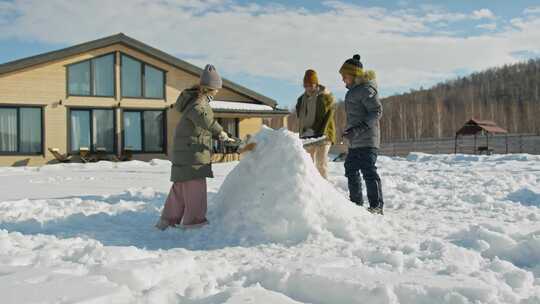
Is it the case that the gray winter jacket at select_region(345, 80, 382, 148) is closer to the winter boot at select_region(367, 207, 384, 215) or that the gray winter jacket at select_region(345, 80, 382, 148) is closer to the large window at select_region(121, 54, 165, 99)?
the winter boot at select_region(367, 207, 384, 215)

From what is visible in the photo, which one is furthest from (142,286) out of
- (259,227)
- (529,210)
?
(529,210)

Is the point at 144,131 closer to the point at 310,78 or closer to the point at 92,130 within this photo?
the point at 92,130

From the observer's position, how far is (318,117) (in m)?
6.58

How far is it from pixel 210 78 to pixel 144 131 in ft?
50.4

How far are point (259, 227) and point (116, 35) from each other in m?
16.5

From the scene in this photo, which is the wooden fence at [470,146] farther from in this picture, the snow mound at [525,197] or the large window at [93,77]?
the snow mound at [525,197]

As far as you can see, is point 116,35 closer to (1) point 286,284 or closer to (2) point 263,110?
(2) point 263,110

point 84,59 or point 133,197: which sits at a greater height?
point 84,59

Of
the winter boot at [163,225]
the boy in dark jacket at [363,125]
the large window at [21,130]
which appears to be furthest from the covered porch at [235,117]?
the winter boot at [163,225]

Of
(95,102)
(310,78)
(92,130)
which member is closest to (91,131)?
(92,130)

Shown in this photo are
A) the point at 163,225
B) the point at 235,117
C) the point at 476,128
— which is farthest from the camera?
the point at 476,128

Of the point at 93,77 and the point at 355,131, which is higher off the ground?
the point at 93,77

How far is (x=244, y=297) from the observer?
8.93ft

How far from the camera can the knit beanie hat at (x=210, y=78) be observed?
492 cm
